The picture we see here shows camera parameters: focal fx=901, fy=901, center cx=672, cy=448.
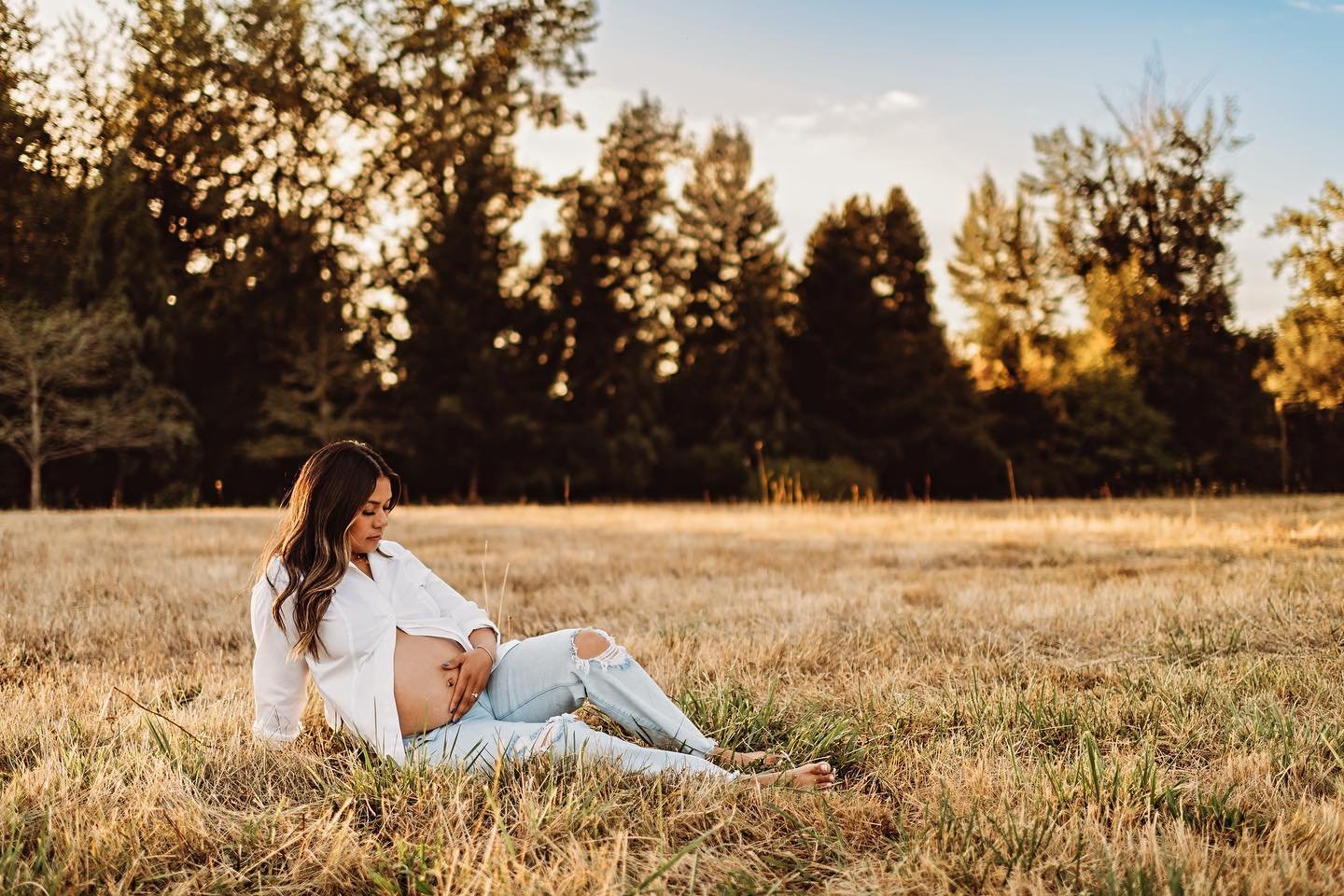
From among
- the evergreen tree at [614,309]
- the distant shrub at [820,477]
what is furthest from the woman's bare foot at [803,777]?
the evergreen tree at [614,309]

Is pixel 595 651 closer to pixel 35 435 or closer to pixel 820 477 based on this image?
pixel 35 435

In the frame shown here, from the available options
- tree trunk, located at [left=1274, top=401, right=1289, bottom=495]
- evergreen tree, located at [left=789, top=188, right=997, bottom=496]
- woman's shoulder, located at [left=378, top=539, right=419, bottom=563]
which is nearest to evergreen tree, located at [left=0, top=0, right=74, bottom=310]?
evergreen tree, located at [left=789, top=188, right=997, bottom=496]

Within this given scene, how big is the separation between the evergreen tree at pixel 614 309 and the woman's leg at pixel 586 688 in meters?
26.5

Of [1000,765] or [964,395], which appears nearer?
[1000,765]

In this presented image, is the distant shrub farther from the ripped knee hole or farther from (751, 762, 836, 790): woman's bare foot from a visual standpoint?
(751, 762, 836, 790): woman's bare foot

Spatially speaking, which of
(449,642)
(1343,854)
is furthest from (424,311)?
(1343,854)

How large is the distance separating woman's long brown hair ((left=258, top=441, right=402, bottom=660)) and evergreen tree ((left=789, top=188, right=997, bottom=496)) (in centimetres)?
3086

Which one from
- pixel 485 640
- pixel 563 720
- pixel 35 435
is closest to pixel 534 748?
pixel 563 720

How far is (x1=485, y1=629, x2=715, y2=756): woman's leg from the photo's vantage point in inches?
132

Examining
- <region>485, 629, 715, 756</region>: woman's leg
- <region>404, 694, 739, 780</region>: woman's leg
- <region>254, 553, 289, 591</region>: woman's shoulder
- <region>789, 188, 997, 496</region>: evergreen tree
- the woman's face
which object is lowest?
<region>404, 694, 739, 780</region>: woman's leg

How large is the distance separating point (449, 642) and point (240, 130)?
30.5 meters

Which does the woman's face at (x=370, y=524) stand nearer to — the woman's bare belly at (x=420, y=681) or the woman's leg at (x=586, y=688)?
the woman's bare belly at (x=420, y=681)

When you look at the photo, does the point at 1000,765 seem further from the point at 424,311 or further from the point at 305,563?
the point at 424,311

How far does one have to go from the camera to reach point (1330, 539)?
10484mm
